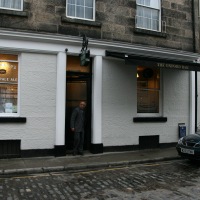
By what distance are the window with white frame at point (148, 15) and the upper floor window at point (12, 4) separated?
4.59 m

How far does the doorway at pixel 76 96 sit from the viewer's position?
1160 cm

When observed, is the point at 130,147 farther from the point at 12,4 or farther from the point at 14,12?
the point at 12,4

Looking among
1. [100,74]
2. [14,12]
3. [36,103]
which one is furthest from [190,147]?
[14,12]

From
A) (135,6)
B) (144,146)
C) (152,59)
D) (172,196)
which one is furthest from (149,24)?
(172,196)

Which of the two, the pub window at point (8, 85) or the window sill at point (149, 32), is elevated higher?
the window sill at point (149, 32)

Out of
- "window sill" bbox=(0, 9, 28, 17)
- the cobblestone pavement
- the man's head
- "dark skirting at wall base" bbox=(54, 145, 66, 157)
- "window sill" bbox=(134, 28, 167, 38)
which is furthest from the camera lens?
"window sill" bbox=(134, 28, 167, 38)

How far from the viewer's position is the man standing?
11.0 meters

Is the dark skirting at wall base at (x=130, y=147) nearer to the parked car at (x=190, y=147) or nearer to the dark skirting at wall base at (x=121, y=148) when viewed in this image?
the dark skirting at wall base at (x=121, y=148)

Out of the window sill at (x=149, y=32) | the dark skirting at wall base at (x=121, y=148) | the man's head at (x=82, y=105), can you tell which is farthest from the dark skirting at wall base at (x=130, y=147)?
the window sill at (x=149, y=32)

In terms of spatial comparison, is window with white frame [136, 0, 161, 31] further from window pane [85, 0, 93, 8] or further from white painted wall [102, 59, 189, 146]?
window pane [85, 0, 93, 8]

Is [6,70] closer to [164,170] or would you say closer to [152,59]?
[152,59]

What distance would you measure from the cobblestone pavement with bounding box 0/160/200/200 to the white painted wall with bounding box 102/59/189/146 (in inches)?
99.9

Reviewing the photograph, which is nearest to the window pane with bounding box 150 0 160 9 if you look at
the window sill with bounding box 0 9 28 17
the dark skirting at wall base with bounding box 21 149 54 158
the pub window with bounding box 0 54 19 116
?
the window sill with bounding box 0 9 28 17

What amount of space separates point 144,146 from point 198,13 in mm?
6827
